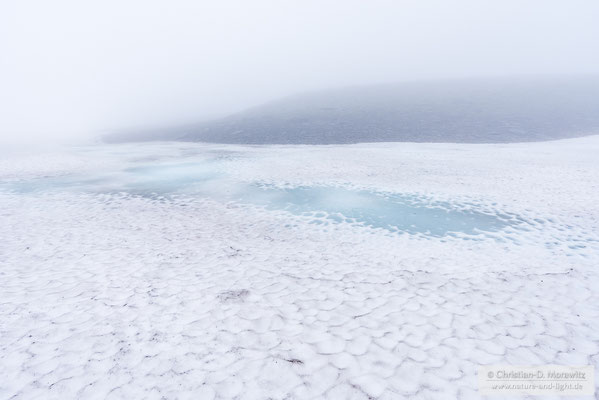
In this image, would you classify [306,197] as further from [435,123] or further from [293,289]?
[435,123]

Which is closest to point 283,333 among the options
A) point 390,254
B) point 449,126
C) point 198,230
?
point 390,254

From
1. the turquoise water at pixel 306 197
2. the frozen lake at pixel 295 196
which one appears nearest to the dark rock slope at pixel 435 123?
the frozen lake at pixel 295 196

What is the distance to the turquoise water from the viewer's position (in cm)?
1451

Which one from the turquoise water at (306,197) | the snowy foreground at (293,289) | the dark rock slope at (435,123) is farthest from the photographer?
the dark rock slope at (435,123)

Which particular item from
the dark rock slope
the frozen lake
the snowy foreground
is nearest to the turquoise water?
the frozen lake

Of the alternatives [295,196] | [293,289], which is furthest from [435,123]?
[293,289]

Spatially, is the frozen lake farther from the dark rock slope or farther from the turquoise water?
the dark rock slope

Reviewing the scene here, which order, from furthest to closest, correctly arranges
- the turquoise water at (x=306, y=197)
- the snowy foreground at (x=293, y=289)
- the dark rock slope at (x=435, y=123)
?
1. the dark rock slope at (x=435, y=123)
2. the turquoise water at (x=306, y=197)
3. the snowy foreground at (x=293, y=289)

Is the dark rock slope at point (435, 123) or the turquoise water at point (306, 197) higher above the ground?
the dark rock slope at point (435, 123)

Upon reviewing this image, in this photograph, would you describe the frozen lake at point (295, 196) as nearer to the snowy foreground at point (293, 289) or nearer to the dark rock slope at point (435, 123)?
the snowy foreground at point (293, 289)

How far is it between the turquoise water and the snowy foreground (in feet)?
0.49

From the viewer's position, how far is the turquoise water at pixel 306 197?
14.5 meters

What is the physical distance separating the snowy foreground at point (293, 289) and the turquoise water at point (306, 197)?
0.15 m

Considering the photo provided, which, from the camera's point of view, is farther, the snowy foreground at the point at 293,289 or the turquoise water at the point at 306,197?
the turquoise water at the point at 306,197
